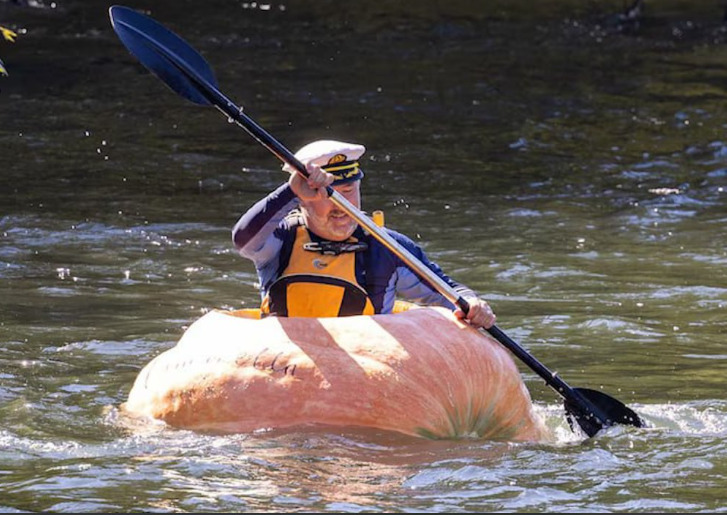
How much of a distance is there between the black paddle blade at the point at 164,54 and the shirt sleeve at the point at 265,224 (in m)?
0.63

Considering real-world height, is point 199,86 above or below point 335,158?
above

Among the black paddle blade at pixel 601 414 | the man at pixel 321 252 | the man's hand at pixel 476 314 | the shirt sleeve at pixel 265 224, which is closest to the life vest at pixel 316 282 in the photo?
Result: the man at pixel 321 252

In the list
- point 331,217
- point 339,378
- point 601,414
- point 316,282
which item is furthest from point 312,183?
point 601,414

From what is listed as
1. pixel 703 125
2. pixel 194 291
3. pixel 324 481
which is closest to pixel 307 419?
pixel 324 481

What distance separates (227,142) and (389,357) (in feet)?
27.4

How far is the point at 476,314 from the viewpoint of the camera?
5770 millimetres

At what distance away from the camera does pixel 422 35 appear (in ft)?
61.0

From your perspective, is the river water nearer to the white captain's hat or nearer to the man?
the man

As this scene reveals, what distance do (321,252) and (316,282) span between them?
0.40 ft

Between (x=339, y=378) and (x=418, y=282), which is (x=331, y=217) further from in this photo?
(x=339, y=378)

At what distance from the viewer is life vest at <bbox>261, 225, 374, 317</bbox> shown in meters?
5.84

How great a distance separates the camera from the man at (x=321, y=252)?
5.71 metres

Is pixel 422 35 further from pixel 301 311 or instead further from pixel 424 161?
pixel 301 311

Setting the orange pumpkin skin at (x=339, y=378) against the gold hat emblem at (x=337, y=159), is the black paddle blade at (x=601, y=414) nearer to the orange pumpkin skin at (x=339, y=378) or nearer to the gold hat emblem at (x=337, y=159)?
the orange pumpkin skin at (x=339, y=378)
